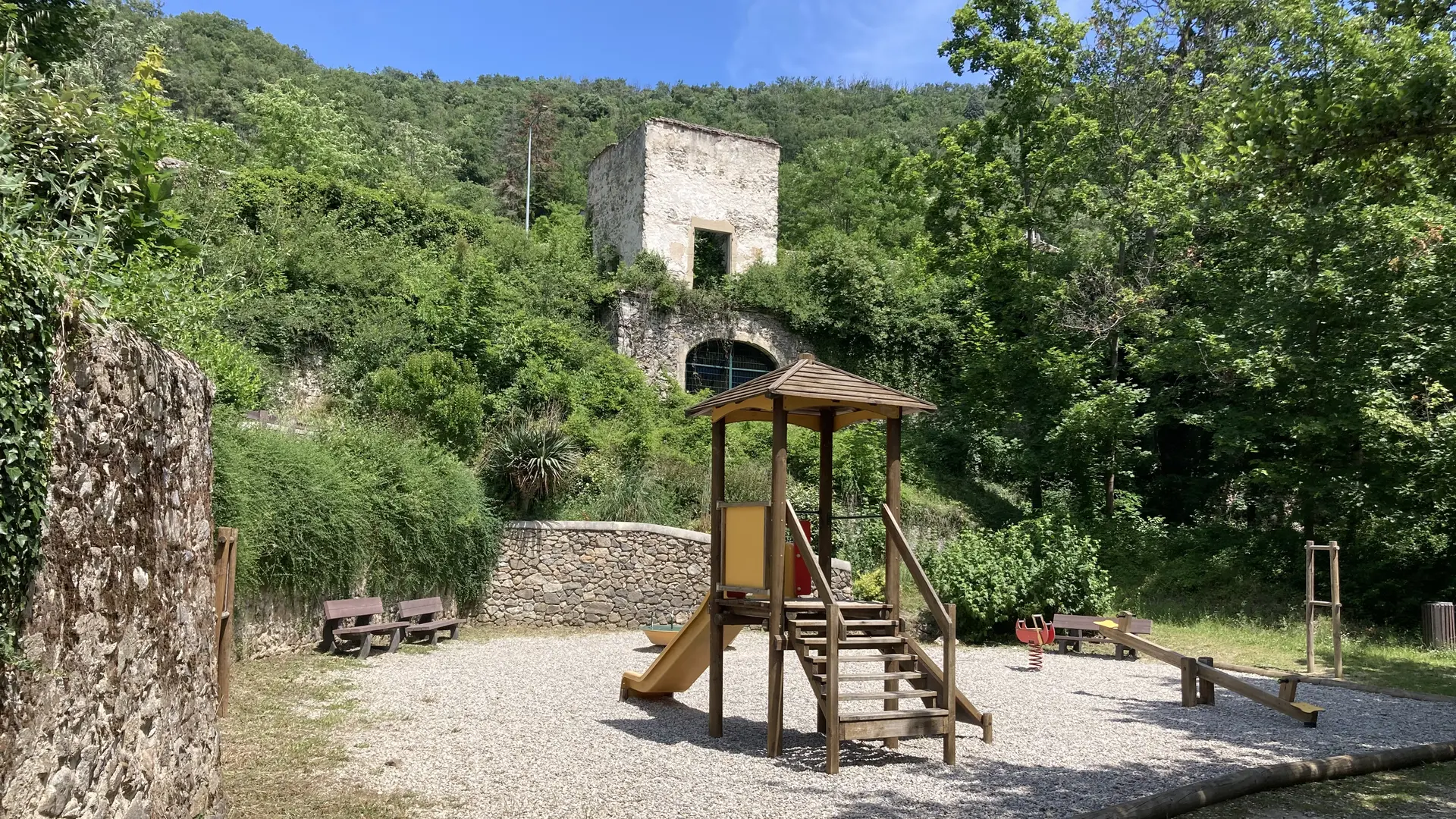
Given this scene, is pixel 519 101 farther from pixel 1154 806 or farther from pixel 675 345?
pixel 1154 806

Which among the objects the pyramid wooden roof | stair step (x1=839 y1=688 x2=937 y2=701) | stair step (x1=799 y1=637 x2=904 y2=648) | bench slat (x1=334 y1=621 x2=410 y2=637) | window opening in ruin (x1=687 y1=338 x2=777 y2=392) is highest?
window opening in ruin (x1=687 y1=338 x2=777 y2=392)

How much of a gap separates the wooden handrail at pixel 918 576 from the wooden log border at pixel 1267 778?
5.87 feet

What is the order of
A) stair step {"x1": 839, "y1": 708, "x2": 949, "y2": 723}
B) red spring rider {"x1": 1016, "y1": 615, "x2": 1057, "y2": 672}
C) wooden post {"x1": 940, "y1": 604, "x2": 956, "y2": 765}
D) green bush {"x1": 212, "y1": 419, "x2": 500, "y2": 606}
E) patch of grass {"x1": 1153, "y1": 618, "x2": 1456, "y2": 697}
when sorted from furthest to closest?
1. red spring rider {"x1": 1016, "y1": 615, "x2": 1057, "y2": 672}
2. patch of grass {"x1": 1153, "y1": 618, "x2": 1456, "y2": 697}
3. green bush {"x1": 212, "y1": 419, "x2": 500, "y2": 606}
4. wooden post {"x1": 940, "y1": 604, "x2": 956, "y2": 765}
5. stair step {"x1": 839, "y1": 708, "x2": 949, "y2": 723}

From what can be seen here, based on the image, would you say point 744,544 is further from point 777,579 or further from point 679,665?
point 679,665

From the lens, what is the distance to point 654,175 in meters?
23.3

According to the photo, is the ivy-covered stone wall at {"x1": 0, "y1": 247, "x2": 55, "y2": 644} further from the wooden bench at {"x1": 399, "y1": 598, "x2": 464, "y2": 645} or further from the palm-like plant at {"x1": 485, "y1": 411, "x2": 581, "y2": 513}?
the palm-like plant at {"x1": 485, "y1": 411, "x2": 581, "y2": 513}

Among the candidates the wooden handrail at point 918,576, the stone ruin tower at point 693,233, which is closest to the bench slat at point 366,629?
the wooden handrail at point 918,576

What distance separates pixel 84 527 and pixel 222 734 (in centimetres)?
383

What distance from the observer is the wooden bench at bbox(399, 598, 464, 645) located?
12547 millimetres

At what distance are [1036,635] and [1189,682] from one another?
3164 mm

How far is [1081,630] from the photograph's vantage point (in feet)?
43.3

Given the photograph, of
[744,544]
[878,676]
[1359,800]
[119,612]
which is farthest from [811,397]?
[119,612]

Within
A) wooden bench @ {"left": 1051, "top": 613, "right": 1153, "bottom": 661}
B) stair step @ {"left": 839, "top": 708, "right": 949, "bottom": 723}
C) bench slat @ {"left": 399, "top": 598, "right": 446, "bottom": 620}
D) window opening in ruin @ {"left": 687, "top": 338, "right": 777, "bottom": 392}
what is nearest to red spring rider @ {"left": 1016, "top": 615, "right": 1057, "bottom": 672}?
wooden bench @ {"left": 1051, "top": 613, "right": 1153, "bottom": 661}

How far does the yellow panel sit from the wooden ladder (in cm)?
40
